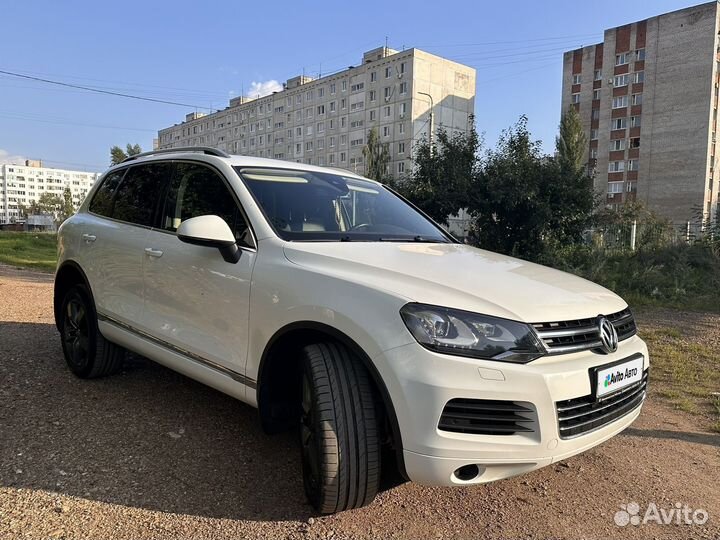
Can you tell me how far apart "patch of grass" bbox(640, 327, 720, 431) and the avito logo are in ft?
6.58

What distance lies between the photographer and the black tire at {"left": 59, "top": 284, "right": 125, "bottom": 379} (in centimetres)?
413

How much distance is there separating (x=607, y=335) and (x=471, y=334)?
76cm

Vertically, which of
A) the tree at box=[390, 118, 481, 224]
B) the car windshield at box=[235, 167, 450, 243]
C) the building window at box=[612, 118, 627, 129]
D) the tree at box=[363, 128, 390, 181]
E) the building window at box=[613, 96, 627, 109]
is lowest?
the car windshield at box=[235, 167, 450, 243]

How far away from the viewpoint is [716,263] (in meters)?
11.4

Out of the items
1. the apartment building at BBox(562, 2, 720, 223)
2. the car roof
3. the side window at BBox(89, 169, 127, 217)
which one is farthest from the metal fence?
the apartment building at BBox(562, 2, 720, 223)

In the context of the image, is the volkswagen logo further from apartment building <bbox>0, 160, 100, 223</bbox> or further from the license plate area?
apartment building <bbox>0, 160, 100, 223</bbox>

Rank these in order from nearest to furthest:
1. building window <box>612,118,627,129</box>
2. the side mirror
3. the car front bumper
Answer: the car front bumper → the side mirror → building window <box>612,118,627,129</box>

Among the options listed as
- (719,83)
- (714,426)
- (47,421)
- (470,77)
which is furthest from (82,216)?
(470,77)

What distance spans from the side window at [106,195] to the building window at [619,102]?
2310 inches

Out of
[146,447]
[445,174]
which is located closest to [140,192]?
[146,447]

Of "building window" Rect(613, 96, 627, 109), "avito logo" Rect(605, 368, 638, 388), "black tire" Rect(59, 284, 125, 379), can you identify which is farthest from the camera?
"building window" Rect(613, 96, 627, 109)

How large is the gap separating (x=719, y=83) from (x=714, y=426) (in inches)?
2245

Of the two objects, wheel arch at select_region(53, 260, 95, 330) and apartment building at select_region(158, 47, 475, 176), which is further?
apartment building at select_region(158, 47, 475, 176)

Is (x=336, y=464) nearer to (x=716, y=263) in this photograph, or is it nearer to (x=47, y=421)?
(x=47, y=421)
